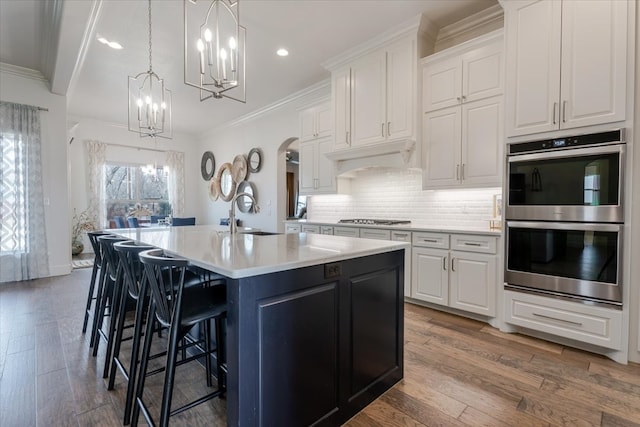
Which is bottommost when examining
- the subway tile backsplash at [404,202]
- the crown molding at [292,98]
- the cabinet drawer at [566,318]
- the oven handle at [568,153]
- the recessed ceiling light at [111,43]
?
the cabinet drawer at [566,318]

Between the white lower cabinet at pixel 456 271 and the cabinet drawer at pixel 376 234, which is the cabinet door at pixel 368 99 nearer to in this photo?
the cabinet drawer at pixel 376 234

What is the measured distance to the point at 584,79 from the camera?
2324 mm

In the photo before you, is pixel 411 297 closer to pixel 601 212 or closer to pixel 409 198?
pixel 409 198

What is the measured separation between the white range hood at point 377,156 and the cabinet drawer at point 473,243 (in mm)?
951

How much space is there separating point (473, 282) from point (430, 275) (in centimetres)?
43

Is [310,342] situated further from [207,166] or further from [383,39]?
[207,166]

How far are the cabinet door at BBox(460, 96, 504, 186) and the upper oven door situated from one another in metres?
0.24

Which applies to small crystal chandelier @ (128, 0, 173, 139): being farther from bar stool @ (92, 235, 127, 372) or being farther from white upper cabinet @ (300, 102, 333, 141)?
white upper cabinet @ (300, 102, 333, 141)

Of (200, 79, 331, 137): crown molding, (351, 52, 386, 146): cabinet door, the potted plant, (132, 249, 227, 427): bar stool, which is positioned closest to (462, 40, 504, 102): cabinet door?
(351, 52, 386, 146): cabinet door

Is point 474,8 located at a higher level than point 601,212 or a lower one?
higher

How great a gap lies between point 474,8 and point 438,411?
3.57 meters

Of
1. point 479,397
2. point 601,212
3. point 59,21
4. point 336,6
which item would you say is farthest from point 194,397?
point 59,21

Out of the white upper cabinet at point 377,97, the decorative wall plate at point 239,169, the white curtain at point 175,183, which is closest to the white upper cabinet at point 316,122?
the white upper cabinet at point 377,97

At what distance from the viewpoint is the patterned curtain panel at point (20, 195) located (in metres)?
4.44
